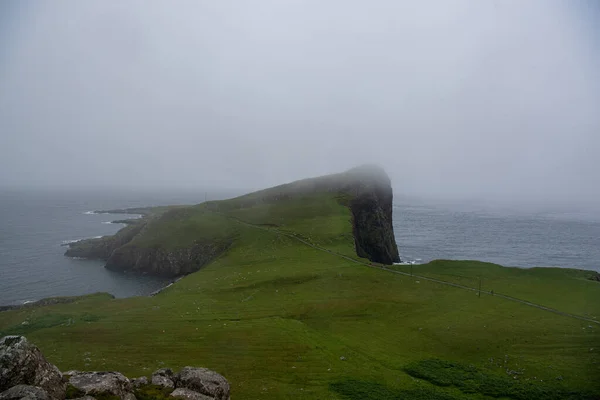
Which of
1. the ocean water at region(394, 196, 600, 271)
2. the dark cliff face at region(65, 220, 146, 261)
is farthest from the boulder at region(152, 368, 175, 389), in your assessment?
the dark cliff face at region(65, 220, 146, 261)

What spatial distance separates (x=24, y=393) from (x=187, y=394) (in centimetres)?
672

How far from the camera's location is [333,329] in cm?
3959

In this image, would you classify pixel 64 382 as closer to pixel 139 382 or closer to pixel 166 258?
pixel 139 382

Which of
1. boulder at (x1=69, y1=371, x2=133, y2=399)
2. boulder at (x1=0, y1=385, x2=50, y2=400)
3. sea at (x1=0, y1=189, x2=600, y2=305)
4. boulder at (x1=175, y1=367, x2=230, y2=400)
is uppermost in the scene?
boulder at (x1=0, y1=385, x2=50, y2=400)

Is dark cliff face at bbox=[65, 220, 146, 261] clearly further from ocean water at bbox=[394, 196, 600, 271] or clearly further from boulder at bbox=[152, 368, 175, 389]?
boulder at bbox=[152, 368, 175, 389]

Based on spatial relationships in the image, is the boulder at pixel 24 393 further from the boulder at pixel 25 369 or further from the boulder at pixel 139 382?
the boulder at pixel 139 382

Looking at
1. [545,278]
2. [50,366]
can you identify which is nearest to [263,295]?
[50,366]

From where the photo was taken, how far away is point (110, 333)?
125ft

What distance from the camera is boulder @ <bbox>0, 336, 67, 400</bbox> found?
1412 centimetres

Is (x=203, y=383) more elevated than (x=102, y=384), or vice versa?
(x=102, y=384)

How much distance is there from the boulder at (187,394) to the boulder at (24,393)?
545 cm

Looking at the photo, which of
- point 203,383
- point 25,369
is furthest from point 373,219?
point 25,369

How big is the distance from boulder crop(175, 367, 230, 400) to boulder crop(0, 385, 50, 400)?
637 cm

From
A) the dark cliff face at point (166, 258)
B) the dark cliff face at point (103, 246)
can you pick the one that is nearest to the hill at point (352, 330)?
the dark cliff face at point (166, 258)
